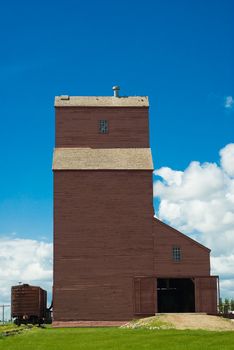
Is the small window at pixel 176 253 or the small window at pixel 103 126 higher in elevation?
the small window at pixel 103 126

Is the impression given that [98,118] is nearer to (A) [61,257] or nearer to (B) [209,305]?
(A) [61,257]

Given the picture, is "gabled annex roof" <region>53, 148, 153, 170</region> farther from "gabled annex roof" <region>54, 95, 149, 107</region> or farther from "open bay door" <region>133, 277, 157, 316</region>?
"open bay door" <region>133, 277, 157, 316</region>

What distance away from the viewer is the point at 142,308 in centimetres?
5225

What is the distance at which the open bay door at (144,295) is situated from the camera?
52.1 meters

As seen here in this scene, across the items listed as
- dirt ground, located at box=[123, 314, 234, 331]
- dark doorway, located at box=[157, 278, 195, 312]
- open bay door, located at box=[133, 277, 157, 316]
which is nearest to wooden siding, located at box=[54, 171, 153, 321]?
open bay door, located at box=[133, 277, 157, 316]

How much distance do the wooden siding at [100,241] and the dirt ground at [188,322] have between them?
611cm

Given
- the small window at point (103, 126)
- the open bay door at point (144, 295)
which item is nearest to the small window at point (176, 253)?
the open bay door at point (144, 295)

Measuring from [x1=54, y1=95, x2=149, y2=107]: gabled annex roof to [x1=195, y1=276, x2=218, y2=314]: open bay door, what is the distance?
52.1 ft

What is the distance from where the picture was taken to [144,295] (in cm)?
5269

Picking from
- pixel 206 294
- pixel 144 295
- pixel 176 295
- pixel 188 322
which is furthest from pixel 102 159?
pixel 188 322

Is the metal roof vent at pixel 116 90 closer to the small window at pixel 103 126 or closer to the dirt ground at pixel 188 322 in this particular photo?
the small window at pixel 103 126

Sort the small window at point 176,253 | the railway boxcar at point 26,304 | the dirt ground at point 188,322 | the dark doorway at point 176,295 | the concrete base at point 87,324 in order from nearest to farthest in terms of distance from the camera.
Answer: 1. the dirt ground at point 188,322
2. the concrete base at point 87,324
3. the railway boxcar at point 26,304
4. the small window at point 176,253
5. the dark doorway at point 176,295

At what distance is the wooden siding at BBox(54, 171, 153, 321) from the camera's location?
175ft

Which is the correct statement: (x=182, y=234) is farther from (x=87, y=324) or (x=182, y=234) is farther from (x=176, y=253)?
(x=87, y=324)
